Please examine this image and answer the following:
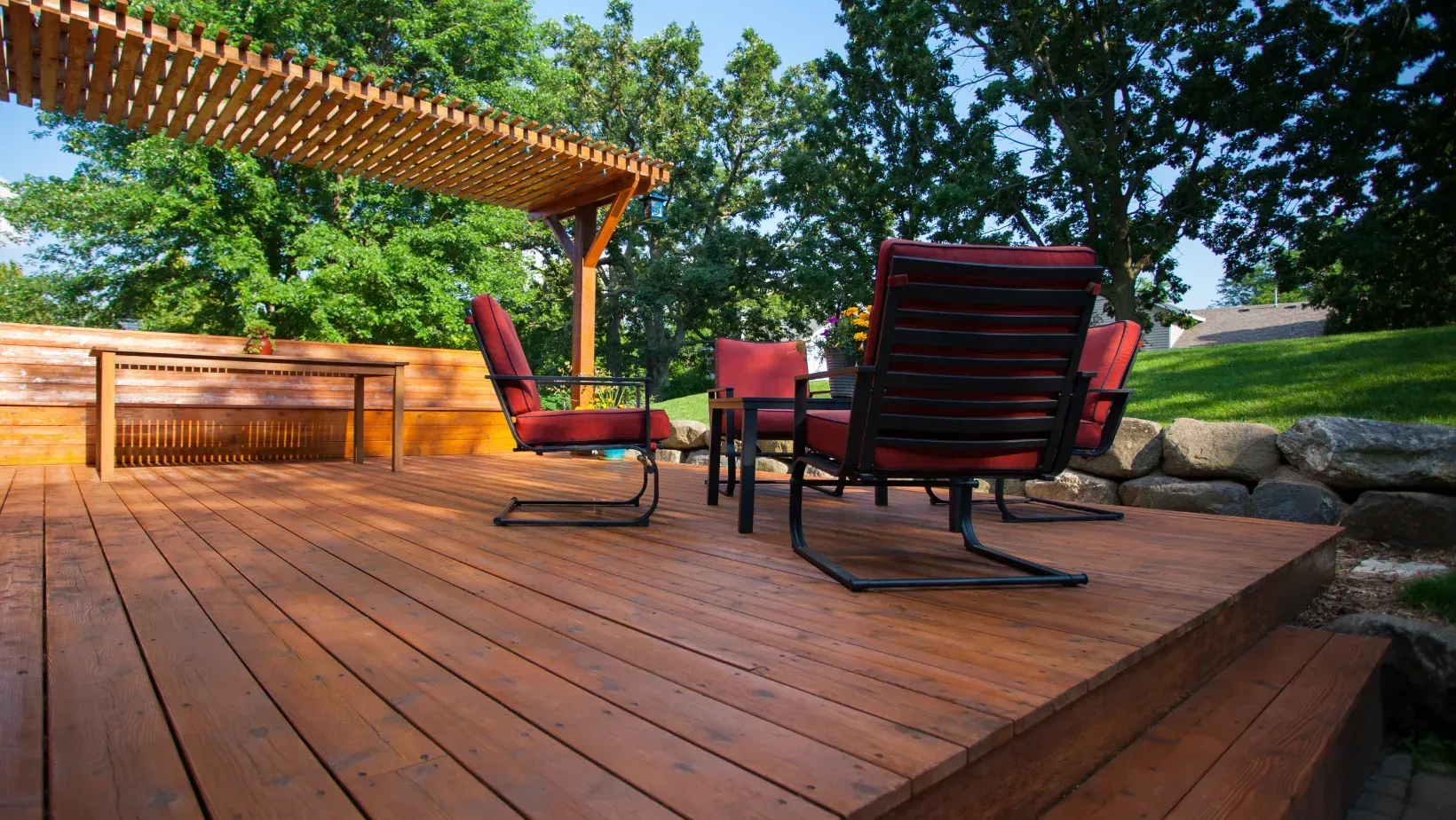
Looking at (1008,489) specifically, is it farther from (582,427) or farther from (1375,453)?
(582,427)

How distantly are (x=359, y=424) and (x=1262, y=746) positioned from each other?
5895 mm

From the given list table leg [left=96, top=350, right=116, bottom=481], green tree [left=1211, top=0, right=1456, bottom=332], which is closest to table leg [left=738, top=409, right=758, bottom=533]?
table leg [left=96, top=350, right=116, bottom=481]

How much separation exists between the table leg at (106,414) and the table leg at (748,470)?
3936 mm

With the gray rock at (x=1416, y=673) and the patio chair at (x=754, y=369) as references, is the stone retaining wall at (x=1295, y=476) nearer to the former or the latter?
the gray rock at (x=1416, y=673)

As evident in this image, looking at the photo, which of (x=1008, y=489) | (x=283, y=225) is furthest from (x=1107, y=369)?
(x=283, y=225)

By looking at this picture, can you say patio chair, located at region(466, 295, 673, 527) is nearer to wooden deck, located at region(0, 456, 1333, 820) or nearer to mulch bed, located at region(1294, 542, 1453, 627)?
wooden deck, located at region(0, 456, 1333, 820)

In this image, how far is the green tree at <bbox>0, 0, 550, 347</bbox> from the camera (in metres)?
12.9

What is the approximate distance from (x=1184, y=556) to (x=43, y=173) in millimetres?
19047

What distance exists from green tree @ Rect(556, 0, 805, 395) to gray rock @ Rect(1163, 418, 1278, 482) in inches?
566

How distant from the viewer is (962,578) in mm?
2033

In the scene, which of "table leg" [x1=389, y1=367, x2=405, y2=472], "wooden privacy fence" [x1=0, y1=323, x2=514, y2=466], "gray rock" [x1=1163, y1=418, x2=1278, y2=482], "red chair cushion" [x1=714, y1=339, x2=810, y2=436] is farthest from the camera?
"table leg" [x1=389, y1=367, x2=405, y2=472]

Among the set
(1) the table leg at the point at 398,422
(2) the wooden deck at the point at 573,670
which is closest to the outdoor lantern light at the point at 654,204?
(1) the table leg at the point at 398,422

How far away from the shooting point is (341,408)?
20.5 feet

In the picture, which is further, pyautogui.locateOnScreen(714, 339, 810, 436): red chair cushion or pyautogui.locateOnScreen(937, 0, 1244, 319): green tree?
pyautogui.locateOnScreen(937, 0, 1244, 319): green tree
